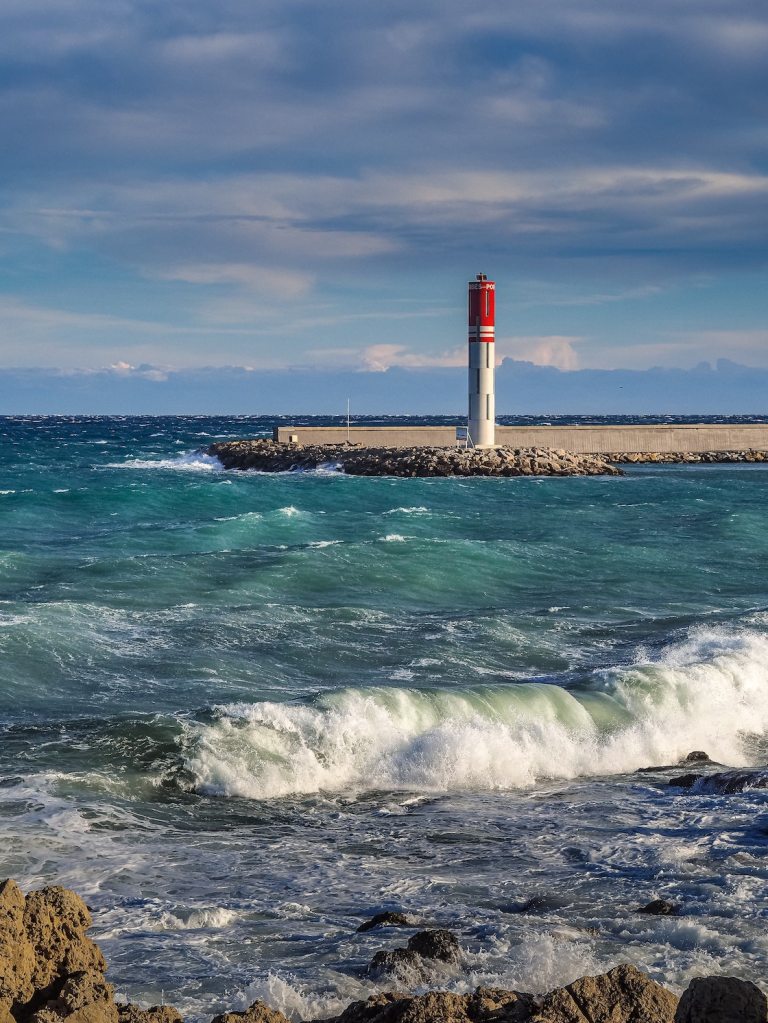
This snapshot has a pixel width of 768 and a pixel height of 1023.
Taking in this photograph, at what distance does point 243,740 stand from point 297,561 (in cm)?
1158

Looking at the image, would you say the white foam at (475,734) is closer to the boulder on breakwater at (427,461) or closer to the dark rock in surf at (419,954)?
the dark rock in surf at (419,954)

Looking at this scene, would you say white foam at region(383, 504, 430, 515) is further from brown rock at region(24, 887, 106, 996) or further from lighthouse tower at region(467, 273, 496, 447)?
brown rock at region(24, 887, 106, 996)

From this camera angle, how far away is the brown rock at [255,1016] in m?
4.92

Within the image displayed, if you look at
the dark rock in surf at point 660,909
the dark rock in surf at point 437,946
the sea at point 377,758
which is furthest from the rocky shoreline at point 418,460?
the dark rock in surf at point 437,946

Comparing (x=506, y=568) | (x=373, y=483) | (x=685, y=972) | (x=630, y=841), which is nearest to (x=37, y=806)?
(x=630, y=841)

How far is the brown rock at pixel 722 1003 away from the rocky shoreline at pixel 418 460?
4237 cm

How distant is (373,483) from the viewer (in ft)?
136

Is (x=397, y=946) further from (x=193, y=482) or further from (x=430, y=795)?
(x=193, y=482)

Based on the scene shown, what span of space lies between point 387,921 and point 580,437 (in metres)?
51.4

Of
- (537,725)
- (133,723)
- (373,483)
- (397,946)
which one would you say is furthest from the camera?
(373,483)

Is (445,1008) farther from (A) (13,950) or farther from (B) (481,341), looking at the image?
(B) (481,341)

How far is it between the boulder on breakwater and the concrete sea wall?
92.8 inches

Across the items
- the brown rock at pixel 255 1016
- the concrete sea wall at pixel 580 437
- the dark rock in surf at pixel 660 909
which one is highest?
the concrete sea wall at pixel 580 437

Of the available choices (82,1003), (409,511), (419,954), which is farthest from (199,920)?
(409,511)
